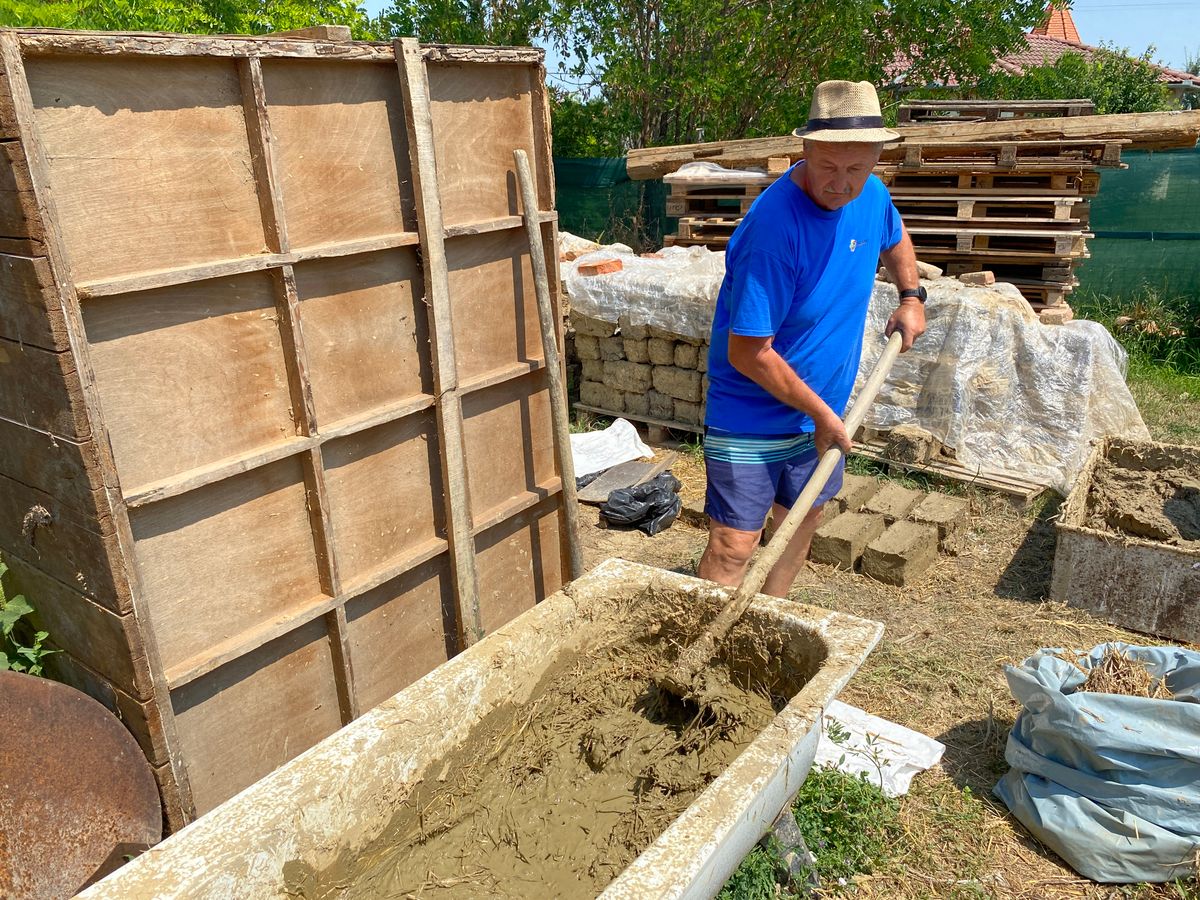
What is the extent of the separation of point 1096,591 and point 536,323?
Result: 310cm

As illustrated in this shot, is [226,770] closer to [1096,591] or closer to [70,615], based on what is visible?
[70,615]

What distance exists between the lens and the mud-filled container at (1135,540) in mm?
4207

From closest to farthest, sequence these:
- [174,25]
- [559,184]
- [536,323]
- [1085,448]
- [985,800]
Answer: [985,800], [536,323], [1085,448], [174,25], [559,184]

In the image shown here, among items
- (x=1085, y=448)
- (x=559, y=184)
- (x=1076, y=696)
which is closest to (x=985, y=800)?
(x=1076, y=696)

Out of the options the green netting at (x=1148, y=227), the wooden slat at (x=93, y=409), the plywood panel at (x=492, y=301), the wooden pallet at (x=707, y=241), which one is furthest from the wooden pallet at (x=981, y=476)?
the wooden slat at (x=93, y=409)

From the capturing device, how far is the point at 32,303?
2.17m

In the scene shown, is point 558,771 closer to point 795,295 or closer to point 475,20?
point 795,295

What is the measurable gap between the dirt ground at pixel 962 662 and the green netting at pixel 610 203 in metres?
5.04

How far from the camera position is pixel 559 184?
11180mm

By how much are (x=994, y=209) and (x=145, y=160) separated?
21.1 ft

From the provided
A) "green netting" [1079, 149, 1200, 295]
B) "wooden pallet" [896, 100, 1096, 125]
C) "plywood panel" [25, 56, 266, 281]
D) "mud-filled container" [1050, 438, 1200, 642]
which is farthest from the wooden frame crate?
"green netting" [1079, 149, 1200, 295]

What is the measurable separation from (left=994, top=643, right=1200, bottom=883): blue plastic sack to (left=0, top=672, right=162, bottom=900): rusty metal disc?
2.91 m

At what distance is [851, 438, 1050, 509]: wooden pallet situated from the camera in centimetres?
564

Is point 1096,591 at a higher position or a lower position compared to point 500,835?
lower
